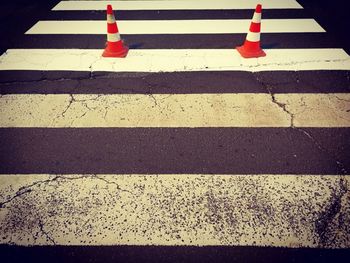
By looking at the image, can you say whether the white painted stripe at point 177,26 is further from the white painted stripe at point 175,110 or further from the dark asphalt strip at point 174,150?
the dark asphalt strip at point 174,150

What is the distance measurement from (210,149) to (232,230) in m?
0.94

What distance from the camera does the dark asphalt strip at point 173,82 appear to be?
3.95 m

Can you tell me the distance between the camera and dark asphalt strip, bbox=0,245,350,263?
2.24m

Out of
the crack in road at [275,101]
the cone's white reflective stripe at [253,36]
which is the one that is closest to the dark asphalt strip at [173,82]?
the crack in road at [275,101]

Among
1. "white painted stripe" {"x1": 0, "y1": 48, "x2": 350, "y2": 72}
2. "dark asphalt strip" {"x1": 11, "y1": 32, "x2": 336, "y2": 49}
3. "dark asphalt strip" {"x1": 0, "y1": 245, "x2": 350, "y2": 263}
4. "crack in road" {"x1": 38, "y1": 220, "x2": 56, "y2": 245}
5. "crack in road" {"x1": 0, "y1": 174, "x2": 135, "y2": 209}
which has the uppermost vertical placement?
"dark asphalt strip" {"x1": 11, "y1": 32, "x2": 336, "y2": 49}

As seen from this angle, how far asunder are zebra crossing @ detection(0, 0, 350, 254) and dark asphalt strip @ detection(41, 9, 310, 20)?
837 mm

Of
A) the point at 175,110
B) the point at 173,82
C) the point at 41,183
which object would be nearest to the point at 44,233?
the point at 41,183

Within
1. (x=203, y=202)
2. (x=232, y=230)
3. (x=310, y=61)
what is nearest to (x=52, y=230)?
(x=203, y=202)

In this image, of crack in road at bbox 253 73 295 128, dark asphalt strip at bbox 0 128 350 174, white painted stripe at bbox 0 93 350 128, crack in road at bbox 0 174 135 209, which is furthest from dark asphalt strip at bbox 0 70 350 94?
crack in road at bbox 0 174 135 209

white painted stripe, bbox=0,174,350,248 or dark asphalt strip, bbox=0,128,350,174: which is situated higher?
dark asphalt strip, bbox=0,128,350,174

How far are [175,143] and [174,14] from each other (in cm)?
370

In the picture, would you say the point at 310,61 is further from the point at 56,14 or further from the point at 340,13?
the point at 56,14

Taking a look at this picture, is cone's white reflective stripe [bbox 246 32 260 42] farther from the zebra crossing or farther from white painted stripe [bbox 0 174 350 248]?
white painted stripe [bbox 0 174 350 248]

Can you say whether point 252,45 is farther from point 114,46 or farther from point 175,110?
point 114,46
